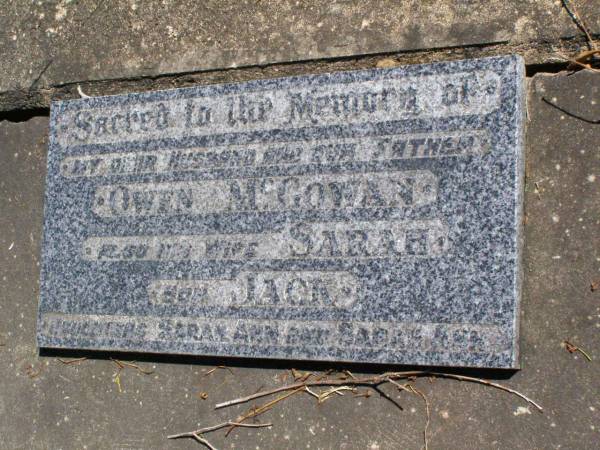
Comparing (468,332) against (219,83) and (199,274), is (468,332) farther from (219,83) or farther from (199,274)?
(219,83)

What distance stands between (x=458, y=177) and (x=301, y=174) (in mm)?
445

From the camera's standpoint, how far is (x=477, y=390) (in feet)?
6.63

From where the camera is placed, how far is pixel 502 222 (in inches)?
75.3

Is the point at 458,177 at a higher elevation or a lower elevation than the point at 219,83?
lower

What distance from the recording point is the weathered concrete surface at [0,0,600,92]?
2104mm

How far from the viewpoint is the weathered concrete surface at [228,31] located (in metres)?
2.10

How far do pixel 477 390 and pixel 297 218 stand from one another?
2.27ft

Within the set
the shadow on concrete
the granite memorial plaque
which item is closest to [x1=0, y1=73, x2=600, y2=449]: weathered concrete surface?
the shadow on concrete

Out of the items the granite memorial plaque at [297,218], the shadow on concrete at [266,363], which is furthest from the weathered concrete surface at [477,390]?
the granite memorial plaque at [297,218]

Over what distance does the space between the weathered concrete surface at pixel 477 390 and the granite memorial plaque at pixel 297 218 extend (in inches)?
5.7

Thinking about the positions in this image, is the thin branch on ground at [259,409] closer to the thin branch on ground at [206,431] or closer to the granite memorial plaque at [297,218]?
the thin branch on ground at [206,431]

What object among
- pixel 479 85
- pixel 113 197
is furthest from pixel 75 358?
pixel 479 85

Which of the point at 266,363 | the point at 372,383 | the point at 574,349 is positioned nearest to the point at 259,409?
the point at 266,363

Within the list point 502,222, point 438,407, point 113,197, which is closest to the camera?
point 502,222
